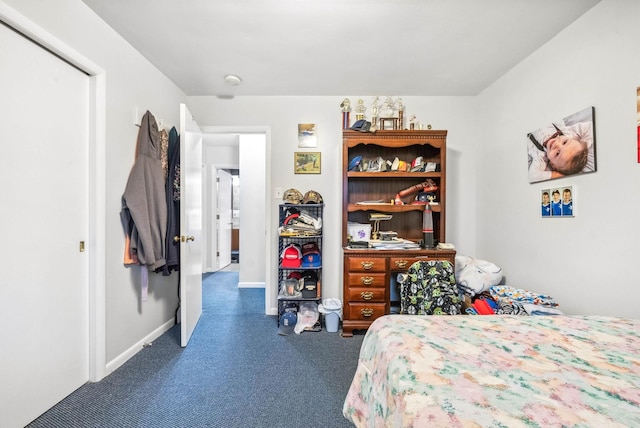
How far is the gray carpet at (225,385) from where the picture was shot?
1433 millimetres

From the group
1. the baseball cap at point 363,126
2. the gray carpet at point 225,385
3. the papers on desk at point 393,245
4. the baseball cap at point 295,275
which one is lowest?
the gray carpet at point 225,385

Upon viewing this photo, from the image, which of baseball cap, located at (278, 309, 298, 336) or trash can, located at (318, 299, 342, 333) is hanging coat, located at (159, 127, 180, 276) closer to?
baseball cap, located at (278, 309, 298, 336)

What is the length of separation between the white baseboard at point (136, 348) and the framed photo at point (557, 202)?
330cm

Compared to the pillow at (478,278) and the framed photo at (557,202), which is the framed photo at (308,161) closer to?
the pillow at (478,278)

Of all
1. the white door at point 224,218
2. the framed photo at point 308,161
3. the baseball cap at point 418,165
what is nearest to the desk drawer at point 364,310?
the baseball cap at point 418,165

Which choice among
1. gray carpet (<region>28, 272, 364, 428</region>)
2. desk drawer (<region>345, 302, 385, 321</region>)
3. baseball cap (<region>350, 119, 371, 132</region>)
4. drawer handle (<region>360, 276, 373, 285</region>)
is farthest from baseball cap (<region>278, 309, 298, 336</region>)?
baseball cap (<region>350, 119, 371, 132</region>)

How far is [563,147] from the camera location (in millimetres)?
1862

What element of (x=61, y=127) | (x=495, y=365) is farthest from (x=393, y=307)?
(x=61, y=127)

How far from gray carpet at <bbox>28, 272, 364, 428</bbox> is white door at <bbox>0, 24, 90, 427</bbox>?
→ 0.74ft

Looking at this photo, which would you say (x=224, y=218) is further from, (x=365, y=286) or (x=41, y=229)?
(x=41, y=229)

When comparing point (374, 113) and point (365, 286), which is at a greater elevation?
point (374, 113)

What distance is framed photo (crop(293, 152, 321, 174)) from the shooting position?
291 cm

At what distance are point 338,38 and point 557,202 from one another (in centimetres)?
197

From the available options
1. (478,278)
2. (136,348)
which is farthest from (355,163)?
(136,348)
